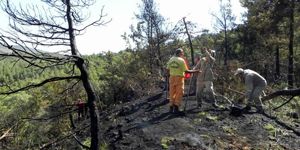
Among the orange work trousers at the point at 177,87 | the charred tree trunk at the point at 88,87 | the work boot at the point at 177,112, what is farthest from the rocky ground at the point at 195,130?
the charred tree trunk at the point at 88,87

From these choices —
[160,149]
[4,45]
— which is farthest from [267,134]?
[4,45]

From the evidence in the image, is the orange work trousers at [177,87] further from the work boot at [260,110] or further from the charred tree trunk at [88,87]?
the charred tree trunk at [88,87]

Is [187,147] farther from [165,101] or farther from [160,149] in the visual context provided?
[165,101]

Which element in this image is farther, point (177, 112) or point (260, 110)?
point (260, 110)

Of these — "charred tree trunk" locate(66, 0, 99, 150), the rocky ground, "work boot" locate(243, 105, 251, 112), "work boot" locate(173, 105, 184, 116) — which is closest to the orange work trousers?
"work boot" locate(173, 105, 184, 116)

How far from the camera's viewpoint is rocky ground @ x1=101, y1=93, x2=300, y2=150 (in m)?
9.47

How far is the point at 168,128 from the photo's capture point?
10.1 meters

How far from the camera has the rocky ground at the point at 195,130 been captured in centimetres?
947

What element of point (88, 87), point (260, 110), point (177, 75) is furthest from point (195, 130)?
point (88, 87)

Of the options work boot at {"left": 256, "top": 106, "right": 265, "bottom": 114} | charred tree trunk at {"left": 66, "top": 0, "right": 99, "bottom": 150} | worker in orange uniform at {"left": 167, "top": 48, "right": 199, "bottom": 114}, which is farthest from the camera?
work boot at {"left": 256, "top": 106, "right": 265, "bottom": 114}

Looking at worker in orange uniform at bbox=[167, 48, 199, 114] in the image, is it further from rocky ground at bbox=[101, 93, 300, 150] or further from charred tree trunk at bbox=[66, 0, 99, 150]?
charred tree trunk at bbox=[66, 0, 99, 150]

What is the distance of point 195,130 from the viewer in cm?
1012

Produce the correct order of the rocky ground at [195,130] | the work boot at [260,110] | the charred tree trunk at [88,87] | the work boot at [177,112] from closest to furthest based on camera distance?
the charred tree trunk at [88,87]
the rocky ground at [195,130]
the work boot at [177,112]
the work boot at [260,110]

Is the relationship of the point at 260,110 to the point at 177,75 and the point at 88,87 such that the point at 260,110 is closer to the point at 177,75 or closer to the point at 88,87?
the point at 177,75
